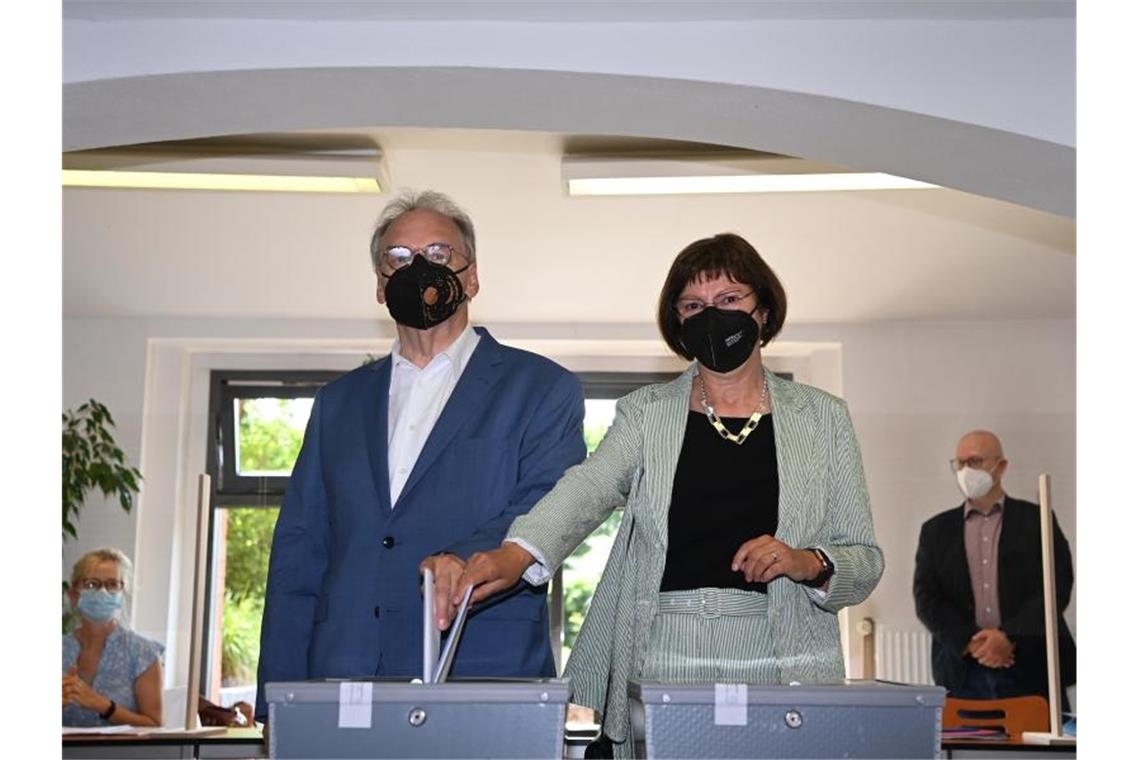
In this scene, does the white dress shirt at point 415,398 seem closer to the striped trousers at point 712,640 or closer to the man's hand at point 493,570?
the man's hand at point 493,570

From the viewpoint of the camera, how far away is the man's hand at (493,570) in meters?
2.21

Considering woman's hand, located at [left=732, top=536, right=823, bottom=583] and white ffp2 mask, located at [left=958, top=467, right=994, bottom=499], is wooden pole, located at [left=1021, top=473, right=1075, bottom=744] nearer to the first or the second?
white ffp2 mask, located at [left=958, top=467, right=994, bottom=499]

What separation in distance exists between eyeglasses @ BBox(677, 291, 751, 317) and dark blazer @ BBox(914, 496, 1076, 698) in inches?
164

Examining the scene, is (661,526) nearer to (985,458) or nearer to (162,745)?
(162,745)

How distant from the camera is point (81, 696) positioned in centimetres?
539

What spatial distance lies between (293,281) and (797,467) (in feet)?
14.2

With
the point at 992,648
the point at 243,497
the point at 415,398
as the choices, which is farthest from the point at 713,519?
the point at 243,497

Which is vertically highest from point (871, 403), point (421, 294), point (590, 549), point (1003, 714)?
point (871, 403)

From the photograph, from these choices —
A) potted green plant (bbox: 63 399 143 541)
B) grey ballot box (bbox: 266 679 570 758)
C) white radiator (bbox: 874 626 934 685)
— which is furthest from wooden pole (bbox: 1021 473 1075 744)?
grey ballot box (bbox: 266 679 570 758)

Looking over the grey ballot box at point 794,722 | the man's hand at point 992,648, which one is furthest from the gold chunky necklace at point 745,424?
the man's hand at point 992,648

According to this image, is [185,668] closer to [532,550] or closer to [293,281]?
[293,281]

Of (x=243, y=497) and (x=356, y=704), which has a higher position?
(x=243, y=497)

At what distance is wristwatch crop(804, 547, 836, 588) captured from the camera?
2.32 meters

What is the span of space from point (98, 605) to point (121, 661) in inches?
11.1
